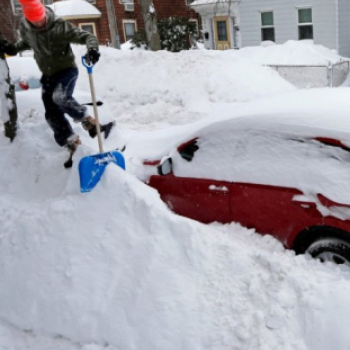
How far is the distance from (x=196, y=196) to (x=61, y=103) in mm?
1779

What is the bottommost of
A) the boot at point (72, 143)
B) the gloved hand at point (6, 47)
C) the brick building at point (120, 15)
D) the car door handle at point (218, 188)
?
the car door handle at point (218, 188)

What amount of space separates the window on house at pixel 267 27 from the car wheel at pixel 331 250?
15.8 m

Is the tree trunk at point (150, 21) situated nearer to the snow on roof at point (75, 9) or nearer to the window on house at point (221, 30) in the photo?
the window on house at point (221, 30)

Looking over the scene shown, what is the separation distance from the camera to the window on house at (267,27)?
17.8 m

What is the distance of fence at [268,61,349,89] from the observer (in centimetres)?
1237

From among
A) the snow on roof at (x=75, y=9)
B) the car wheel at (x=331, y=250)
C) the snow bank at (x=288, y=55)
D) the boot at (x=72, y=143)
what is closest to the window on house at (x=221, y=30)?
the snow bank at (x=288, y=55)

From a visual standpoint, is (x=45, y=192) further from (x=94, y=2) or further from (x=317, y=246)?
(x=94, y=2)

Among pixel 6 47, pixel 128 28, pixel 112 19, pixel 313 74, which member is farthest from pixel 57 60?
pixel 128 28

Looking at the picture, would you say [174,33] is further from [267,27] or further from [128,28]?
[128,28]

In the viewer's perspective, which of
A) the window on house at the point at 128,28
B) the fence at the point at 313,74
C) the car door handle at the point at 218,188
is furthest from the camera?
the window on house at the point at 128,28

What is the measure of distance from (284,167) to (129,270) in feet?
5.34

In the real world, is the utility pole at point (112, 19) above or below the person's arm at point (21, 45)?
above

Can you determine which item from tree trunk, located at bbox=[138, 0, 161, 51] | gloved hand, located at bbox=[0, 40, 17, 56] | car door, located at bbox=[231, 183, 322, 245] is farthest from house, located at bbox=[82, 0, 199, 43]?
car door, located at bbox=[231, 183, 322, 245]

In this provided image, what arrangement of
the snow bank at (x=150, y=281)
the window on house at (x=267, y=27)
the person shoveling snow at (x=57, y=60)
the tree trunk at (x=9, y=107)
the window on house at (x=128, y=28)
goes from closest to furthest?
the snow bank at (x=150, y=281) → the person shoveling snow at (x=57, y=60) → the tree trunk at (x=9, y=107) → the window on house at (x=267, y=27) → the window on house at (x=128, y=28)
